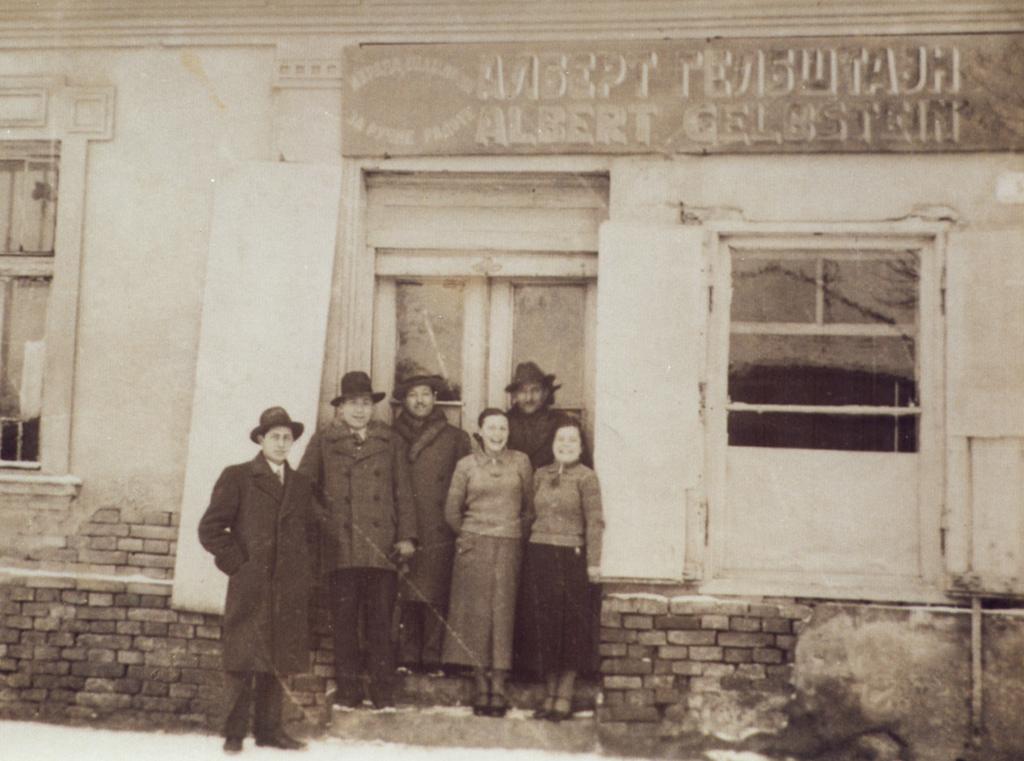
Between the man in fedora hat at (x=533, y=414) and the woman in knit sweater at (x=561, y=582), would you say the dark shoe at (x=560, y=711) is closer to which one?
the woman in knit sweater at (x=561, y=582)

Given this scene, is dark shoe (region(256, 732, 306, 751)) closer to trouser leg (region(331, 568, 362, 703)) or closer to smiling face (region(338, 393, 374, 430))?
trouser leg (region(331, 568, 362, 703))

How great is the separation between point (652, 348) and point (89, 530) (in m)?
3.16

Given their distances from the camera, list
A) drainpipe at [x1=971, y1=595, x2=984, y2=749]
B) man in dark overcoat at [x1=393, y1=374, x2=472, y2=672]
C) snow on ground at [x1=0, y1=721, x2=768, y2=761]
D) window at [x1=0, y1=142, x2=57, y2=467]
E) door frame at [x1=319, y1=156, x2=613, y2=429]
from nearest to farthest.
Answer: drainpipe at [x1=971, y1=595, x2=984, y2=749] → snow on ground at [x1=0, y1=721, x2=768, y2=761] → man in dark overcoat at [x1=393, y1=374, x2=472, y2=672] → door frame at [x1=319, y1=156, x2=613, y2=429] → window at [x1=0, y1=142, x2=57, y2=467]

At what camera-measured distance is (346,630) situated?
4.94m

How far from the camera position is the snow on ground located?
15.9 ft

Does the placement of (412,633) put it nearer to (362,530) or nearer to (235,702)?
(362,530)

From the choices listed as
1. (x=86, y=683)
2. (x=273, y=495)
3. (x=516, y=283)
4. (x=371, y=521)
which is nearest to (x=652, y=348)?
(x=516, y=283)

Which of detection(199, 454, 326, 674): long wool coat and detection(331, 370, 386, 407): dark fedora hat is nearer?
detection(199, 454, 326, 674): long wool coat

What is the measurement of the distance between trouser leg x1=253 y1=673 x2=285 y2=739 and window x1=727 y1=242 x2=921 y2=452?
2.61m

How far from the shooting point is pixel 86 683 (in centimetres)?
524

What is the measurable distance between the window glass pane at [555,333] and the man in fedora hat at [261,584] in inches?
55.8

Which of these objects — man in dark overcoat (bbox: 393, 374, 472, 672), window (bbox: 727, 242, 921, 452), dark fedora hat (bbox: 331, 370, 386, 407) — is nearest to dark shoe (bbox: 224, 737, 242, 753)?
man in dark overcoat (bbox: 393, 374, 472, 672)

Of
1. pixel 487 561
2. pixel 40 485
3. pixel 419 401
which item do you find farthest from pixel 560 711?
pixel 40 485

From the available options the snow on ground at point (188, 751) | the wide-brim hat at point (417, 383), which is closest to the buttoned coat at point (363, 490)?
the wide-brim hat at point (417, 383)
